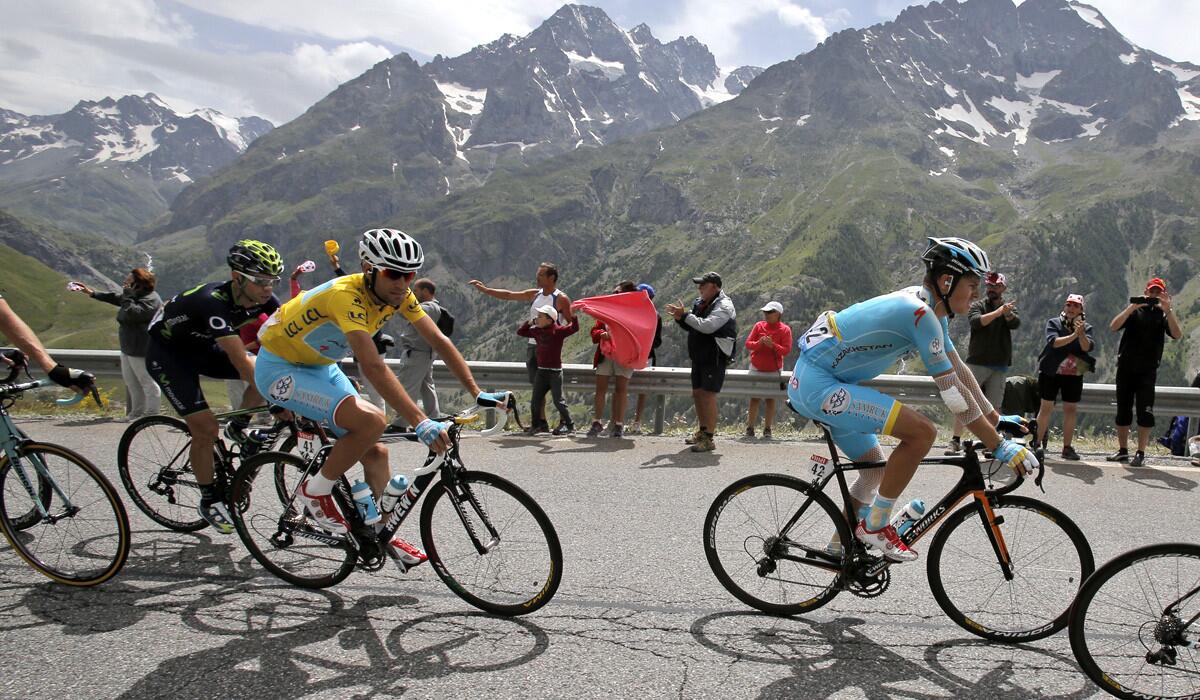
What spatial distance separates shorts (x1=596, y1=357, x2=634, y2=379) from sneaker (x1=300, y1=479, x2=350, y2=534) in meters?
6.60

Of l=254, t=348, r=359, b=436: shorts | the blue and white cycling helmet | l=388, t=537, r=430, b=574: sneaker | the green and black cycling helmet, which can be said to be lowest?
l=388, t=537, r=430, b=574: sneaker

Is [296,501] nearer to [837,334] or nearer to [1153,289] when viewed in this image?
[837,334]

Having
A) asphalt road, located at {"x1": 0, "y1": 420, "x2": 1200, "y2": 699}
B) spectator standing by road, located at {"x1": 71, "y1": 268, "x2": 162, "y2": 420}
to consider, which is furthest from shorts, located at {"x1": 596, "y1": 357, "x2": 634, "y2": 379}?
spectator standing by road, located at {"x1": 71, "y1": 268, "x2": 162, "y2": 420}

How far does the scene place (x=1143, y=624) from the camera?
12.4 ft

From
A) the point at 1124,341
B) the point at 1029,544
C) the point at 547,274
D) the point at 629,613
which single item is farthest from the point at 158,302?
the point at 1124,341

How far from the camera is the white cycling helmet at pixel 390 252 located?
4336 millimetres

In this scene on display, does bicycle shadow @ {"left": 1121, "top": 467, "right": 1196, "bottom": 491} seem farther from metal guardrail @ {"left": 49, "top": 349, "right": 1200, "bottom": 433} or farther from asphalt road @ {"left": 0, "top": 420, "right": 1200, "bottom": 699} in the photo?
asphalt road @ {"left": 0, "top": 420, "right": 1200, "bottom": 699}

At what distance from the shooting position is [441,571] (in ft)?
15.0

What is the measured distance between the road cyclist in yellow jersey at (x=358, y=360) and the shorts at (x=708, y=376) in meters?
5.44

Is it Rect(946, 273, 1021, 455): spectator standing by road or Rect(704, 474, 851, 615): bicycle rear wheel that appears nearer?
Rect(704, 474, 851, 615): bicycle rear wheel

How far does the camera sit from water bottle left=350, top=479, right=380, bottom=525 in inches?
175

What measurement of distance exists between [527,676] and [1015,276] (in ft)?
715

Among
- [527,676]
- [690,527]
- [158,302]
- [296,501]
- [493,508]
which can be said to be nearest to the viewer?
[527,676]

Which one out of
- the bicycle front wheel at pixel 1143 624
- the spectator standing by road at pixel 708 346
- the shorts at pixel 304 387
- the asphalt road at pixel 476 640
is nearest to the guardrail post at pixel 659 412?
the spectator standing by road at pixel 708 346
